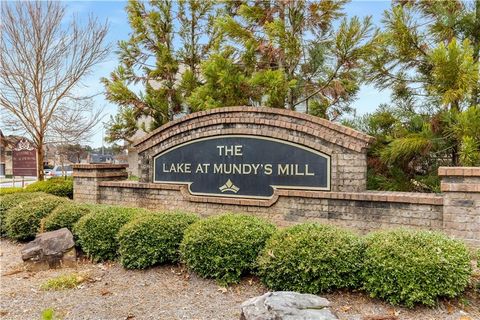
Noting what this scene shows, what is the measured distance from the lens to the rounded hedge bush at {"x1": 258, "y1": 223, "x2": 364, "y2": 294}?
3.36m

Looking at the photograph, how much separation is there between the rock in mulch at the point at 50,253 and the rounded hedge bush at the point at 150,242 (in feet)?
3.16

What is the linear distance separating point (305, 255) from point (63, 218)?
4115 millimetres

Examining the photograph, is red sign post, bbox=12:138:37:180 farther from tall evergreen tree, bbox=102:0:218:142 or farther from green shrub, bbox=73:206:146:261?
green shrub, bbox=73:206:146:261

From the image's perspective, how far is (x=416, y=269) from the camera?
3.06 m

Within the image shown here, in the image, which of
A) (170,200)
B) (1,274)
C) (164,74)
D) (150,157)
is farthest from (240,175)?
(164,74)

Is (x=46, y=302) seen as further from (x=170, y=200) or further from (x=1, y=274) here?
(x=170, y=200)

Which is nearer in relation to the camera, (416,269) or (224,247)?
(416,269)

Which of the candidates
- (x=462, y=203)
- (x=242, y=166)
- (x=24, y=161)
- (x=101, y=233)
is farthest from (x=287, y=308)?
(x=24, y=161)

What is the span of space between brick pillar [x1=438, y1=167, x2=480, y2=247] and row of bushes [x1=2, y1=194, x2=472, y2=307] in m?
1.14

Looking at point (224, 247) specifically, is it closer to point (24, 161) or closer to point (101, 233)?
point (101, 233)

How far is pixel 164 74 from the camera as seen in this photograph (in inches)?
402

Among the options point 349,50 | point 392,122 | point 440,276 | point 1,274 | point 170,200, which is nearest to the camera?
point 440,276

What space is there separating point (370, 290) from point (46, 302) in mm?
3127

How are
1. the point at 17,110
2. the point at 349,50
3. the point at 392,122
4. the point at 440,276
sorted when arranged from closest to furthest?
the point at 440,276
the point at 349,50
the point at 392,122
the point at 17,110
